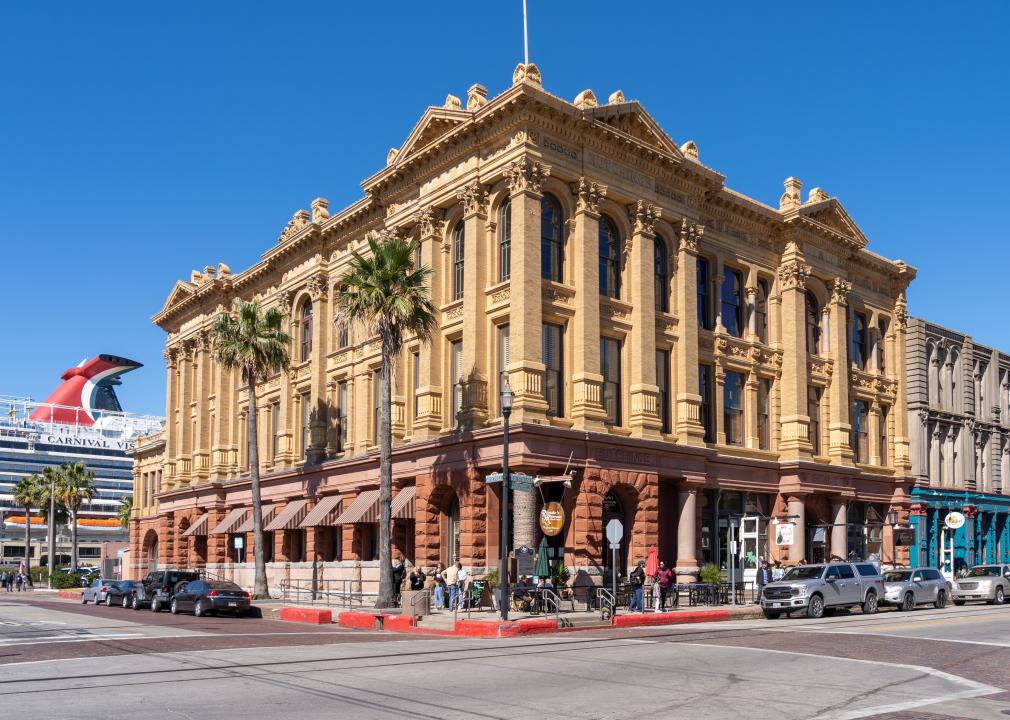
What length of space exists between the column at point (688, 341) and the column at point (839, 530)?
1087 centimetres

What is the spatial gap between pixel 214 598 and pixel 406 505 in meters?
7.61

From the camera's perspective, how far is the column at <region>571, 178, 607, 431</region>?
36.3m

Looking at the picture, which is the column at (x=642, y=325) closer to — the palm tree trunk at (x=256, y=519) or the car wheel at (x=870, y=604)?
the car wheel at (x=870, y=604)

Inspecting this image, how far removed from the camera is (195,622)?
33156 mm

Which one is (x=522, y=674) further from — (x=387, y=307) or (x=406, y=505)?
(x=406, y=505)

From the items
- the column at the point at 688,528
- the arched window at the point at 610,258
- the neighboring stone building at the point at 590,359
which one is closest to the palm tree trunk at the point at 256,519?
the neighboring stone building at the point at 590,359

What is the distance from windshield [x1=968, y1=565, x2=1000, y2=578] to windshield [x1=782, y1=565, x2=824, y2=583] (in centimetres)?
1085

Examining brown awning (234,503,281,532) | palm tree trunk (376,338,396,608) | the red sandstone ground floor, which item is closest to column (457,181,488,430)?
the red sandstone ground floor

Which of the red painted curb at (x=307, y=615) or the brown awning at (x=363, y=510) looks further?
the brown awning at (x=363, y=510)

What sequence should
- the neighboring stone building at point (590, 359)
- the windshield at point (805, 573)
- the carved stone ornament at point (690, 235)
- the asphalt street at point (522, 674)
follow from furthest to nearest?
the carved stone ornament at point (690, 235)
the neighboring stone building at point (590, 359)
the windshield at point (805, 573)
the asphalt street at point (522, 674)

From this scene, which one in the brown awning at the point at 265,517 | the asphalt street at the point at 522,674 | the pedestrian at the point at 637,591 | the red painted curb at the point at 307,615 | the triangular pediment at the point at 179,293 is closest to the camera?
the asphalt street at the point at 522,674

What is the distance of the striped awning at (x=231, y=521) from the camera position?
180 ft

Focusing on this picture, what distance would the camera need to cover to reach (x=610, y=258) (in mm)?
39531

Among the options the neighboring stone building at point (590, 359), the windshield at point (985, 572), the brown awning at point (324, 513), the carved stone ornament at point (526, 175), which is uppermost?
the carved stone ornament at point (526, 175)
